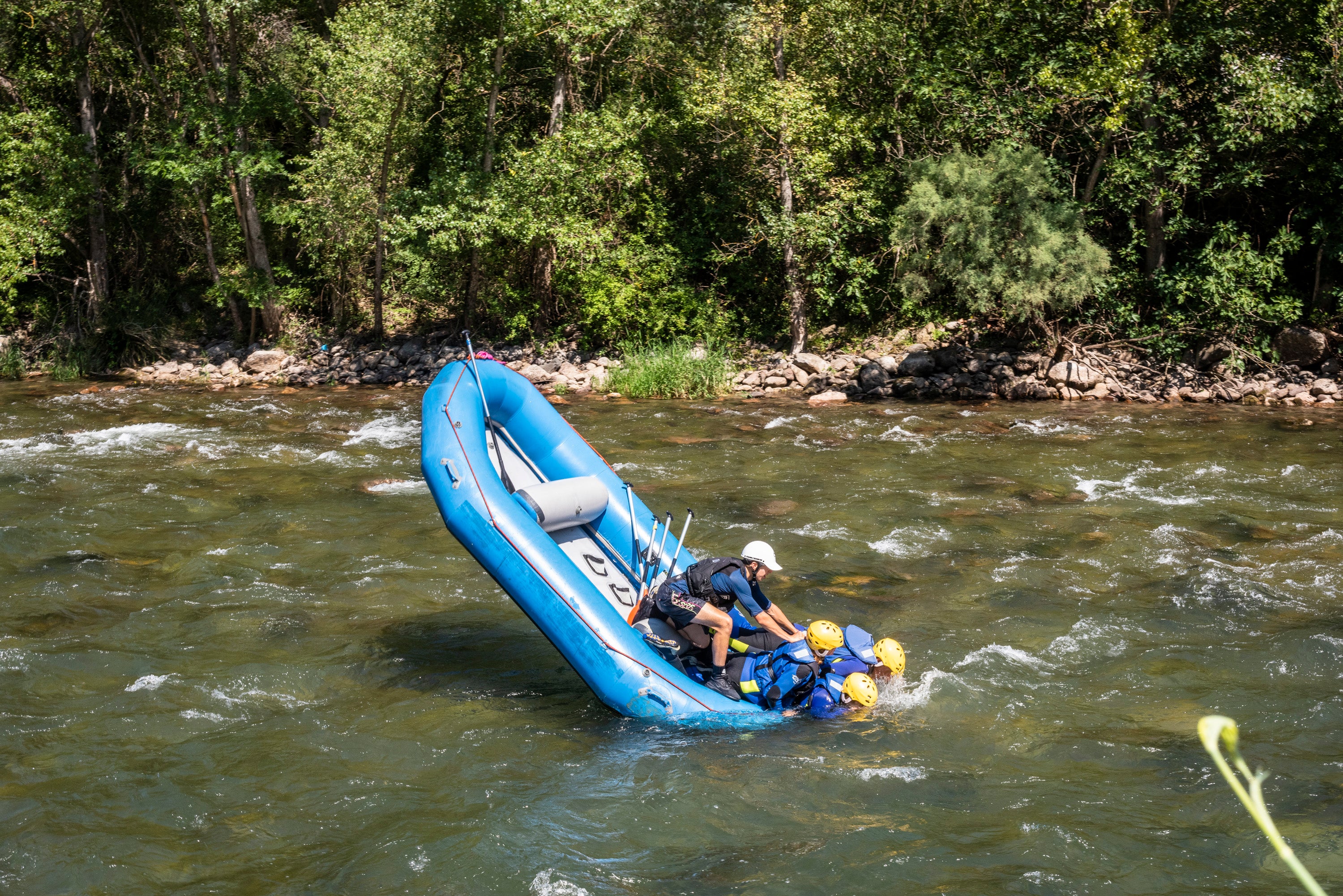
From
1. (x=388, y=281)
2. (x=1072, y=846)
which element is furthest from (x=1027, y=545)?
(x=388, y=281)

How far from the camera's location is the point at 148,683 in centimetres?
555

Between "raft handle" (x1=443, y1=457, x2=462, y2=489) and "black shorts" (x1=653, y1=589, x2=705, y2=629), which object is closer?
"black shorts" (x1=653, y1=589, x2=705, y2=629)

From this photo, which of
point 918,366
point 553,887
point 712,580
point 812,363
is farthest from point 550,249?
point 553,887

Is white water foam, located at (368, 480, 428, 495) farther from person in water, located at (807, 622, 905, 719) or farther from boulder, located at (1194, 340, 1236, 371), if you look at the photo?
boulder, located at (1194, 340, 1236, 371)

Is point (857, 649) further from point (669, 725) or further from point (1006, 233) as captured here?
point (1006, 233)

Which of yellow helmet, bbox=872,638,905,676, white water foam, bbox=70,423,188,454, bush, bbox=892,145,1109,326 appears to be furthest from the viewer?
bush, bbox=892,145,1109,326

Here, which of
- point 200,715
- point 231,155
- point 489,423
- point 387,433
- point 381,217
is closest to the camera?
point 200,715

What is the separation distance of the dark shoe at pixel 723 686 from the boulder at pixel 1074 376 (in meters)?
10.5

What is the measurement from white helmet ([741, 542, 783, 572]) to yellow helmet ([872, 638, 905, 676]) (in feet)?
2.20

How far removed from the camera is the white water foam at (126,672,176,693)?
5.50 meters

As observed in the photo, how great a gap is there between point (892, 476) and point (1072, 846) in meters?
6.07

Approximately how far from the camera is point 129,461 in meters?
10.4

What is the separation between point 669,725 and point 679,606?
58 cm

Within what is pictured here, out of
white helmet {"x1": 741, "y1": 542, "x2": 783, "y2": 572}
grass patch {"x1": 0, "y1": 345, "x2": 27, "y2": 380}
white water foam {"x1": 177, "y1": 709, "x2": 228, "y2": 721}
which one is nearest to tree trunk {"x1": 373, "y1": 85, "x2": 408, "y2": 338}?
grass patch {"x1": 0, "y1": 345, "x2": 27, "y2": 380}
